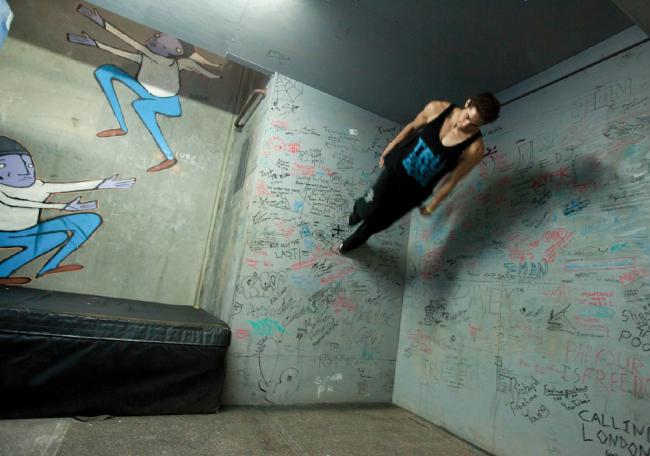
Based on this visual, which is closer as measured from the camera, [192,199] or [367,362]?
[367,362]

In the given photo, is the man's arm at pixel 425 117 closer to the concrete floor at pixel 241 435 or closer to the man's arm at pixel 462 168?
the man's arm at pixel 462 168

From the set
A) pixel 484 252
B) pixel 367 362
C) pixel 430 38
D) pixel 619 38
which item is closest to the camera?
pixel 619 38

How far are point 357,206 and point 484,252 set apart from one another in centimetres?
108

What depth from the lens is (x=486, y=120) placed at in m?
1.95

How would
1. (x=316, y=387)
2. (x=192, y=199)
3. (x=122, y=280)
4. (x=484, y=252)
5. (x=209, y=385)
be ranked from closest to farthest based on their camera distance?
(x=209, y=385)
(x=484, y=252)
(x=316, y=387)
(x=122, y=280)
(x=192, y=199)

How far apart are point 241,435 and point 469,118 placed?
7.82ft

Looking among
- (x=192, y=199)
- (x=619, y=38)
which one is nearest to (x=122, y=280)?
(x=192, y=199)

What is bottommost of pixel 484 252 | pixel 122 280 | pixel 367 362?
pixel 367 362

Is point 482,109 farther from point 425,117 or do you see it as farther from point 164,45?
point 164,45

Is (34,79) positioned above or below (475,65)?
below

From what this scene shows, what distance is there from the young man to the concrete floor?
158cm

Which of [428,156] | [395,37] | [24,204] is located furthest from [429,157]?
[24,204]

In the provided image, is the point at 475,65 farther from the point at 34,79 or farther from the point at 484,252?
the point at 34,79

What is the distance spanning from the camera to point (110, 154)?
3383 mm
